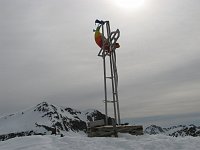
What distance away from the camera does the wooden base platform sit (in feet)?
59.0

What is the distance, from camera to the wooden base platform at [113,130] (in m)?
18.0

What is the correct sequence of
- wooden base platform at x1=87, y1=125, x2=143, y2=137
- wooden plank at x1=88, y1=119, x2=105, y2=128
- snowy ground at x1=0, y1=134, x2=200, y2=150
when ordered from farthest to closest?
wooden plank at x1=88, y1=119, x2=105, y2=128 < wooden base platform at x1=87, y1=125, x2=143, y2=137 < snowy ground at x1=0, y1=134, x2=200, y2=150

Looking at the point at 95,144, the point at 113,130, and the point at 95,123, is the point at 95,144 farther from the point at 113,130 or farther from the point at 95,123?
the point at 95,123

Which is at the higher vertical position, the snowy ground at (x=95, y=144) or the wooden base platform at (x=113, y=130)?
the wooden base platform at (x=113, y=130)

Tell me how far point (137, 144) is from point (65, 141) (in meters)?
2.91

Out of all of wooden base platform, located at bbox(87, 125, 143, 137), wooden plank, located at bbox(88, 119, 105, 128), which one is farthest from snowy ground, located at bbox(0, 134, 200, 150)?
wooden plank, located at bbox(88, 119, 105, 128)

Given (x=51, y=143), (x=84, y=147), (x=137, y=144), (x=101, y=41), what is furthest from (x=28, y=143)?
(x=101, y=41)

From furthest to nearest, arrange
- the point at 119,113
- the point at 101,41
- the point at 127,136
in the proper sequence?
the point at 101,41 → the point at 119,113 → the point at 127,136

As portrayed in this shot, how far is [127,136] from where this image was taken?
1753cm

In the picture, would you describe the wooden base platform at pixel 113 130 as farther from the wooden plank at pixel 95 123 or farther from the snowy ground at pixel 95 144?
the snowy ground at pixel 95 144

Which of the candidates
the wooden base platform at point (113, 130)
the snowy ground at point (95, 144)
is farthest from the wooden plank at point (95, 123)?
the snowy ground at point (95, 144)

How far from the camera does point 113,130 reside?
1792cm

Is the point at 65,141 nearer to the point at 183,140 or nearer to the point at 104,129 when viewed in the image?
the point at 104,129

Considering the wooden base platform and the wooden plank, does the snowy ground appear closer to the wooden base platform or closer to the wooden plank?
the wooden base platform
